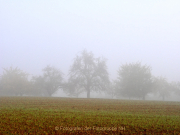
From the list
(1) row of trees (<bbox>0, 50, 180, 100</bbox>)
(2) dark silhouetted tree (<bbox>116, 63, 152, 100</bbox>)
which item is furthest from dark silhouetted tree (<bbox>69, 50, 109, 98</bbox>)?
(2) dark silhouetted tree (<bbox>116, 63, 152, 100</bbox>)

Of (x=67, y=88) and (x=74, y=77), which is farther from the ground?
(x=74, y=77)

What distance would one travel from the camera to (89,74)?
44.8 meters

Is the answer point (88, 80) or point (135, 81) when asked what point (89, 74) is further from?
point (135, 81)

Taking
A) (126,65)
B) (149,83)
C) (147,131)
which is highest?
(126,65)

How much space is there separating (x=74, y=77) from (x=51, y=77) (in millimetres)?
9585

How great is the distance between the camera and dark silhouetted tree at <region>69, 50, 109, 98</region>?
43.8 metres

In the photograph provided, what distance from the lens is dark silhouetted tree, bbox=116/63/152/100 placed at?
44.6 meters

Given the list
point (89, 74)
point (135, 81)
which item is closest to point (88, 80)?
point (89, 74)

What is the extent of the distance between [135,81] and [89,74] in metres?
12.1

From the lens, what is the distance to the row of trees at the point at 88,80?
145 ft

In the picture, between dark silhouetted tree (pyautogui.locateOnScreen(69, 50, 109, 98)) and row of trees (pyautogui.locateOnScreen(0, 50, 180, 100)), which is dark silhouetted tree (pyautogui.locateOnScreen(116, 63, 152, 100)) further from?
dark silhouetted tree (pyautogui.locateOnScreen(69, 50, 109, 98))

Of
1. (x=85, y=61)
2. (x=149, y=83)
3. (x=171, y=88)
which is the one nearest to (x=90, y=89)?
(x=85, y=61)

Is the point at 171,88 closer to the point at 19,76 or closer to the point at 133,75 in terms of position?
the point at 133,75

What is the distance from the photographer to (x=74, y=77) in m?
44.8
